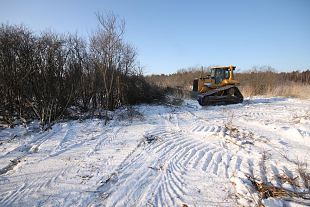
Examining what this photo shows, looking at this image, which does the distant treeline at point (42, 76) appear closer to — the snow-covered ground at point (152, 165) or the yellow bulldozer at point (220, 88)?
the snow-covered ground at point (152, 165)

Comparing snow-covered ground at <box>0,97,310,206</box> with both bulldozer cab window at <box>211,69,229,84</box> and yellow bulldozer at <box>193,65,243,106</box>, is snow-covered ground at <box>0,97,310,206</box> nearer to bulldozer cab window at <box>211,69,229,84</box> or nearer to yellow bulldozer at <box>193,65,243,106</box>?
yellow bulldozer at <box>193,65,243,106</box>

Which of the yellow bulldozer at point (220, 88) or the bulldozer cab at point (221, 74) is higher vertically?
the bulldozer cab at point (221, 74)

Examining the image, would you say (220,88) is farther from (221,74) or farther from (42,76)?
(42,76)

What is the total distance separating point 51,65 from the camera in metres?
7.65

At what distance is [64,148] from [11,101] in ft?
11.5

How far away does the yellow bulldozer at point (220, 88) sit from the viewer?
43.3ft

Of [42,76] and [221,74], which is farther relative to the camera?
[221,74]

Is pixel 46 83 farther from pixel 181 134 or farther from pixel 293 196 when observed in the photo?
pixel 293 196

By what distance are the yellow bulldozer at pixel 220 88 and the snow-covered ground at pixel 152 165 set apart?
589 centimetres

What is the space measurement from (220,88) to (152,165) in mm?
10160

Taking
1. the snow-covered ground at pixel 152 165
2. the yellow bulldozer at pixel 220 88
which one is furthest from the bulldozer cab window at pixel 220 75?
the snow-covered ground at pixel 152 165

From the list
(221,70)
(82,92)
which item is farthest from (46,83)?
(221,70)

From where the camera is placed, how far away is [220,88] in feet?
44.0

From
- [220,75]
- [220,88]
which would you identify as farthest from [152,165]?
[220,75]
